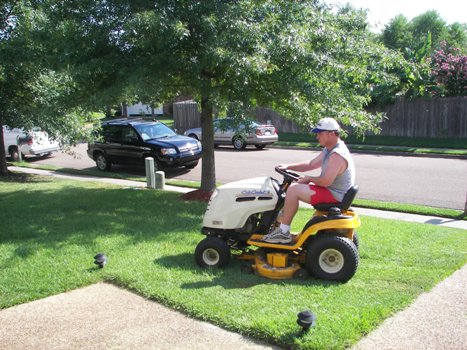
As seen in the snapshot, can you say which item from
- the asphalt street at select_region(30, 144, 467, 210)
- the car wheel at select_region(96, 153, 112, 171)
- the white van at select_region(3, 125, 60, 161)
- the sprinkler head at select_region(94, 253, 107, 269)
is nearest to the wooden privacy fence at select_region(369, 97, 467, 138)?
the asphalt street at select_region(30, 144, 467, 210)

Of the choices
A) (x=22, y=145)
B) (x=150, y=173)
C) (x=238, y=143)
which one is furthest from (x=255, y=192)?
(x=22, y=145)

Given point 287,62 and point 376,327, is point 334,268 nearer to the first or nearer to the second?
point 376,327

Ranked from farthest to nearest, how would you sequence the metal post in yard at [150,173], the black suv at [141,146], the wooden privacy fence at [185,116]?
the wooden privacy fence at [185,116] → the black suv at [141,146] → the metal post in yard at [150,173]

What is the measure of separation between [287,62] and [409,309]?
4.68 m

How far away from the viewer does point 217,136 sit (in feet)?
A: 74.1

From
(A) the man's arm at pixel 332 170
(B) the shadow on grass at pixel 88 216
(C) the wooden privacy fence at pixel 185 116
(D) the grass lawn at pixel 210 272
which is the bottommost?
(D) the grass lawn at pixel 210 272

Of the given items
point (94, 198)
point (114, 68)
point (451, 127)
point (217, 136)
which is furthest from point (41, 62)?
point (451, 127)

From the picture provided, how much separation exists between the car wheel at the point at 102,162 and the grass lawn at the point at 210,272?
7.84 m

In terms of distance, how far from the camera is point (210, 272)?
5.28 meters

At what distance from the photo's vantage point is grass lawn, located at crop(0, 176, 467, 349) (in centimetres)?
414


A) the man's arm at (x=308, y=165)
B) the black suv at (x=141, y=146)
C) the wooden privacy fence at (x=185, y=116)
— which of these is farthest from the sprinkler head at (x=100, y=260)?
the wooden privacy fence at (x=185, y=116)

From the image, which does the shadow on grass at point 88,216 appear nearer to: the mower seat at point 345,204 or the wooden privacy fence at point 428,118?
the mower seat at point 345,204

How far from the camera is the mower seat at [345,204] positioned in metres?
4.95

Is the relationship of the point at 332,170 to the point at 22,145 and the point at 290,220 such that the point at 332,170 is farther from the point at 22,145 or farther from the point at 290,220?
the point at 22,145
